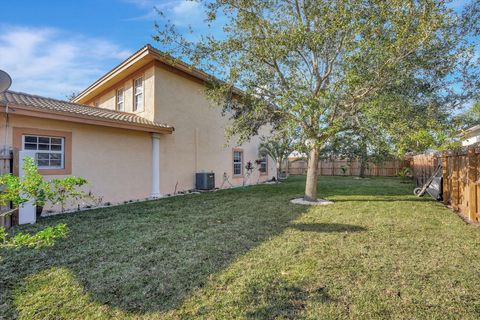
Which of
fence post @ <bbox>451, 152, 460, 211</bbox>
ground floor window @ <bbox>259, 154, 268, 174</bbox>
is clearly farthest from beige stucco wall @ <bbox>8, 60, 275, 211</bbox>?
fence post @ <bbox>451, 152, 460, 211</bbox>

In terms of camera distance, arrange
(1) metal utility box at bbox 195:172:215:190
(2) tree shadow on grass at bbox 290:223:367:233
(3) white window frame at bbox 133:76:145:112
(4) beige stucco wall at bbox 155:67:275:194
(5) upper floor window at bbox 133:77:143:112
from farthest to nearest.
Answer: (1) metal utility box at bbox 195:172:215:190 → (5) upper floor window at bbox 133:77:143:112 → (3) white window frame at bbox 133:76:145:112 → (4) beige stucco wall at bbox 155:67:275:194 → (2) tree shadow on grass at bbox 290:223:367:233

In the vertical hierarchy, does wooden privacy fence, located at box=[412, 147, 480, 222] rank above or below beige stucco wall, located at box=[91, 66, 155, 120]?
below

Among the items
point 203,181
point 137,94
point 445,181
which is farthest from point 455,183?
point 137,94

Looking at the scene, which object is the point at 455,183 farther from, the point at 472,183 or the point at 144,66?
the point at 144,66

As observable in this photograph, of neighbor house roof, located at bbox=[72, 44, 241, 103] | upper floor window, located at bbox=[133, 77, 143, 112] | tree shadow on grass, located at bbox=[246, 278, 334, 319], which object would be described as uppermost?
neighbor house roof, located at bbox=[72, 44, 241, 103]

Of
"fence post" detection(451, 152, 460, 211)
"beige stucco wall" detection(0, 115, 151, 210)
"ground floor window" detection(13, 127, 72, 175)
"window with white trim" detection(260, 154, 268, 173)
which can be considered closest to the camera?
"ground floor window" detection(13, 127, 72, 175)

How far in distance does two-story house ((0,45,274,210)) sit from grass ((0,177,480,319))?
2719mm

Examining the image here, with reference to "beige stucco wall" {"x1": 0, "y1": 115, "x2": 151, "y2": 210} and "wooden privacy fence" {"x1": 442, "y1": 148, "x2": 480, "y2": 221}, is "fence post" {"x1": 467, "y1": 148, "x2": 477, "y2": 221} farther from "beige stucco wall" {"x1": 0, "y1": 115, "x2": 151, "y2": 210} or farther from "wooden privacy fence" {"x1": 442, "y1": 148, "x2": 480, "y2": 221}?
"beige stucco wall" {"x1": 0, "y1": 115, "x2": 151, "y2": 210}

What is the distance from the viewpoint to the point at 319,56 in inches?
327

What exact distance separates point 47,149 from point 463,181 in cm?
1127

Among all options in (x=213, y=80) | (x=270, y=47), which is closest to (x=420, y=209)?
(x=270, y=47)

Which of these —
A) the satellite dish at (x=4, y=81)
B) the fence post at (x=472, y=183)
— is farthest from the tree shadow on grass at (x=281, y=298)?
the fence post at (x=472, y=183)

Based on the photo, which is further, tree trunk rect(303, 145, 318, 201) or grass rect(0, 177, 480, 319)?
tree trunk rect(303, 145, 318, 201)

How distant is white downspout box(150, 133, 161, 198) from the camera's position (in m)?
10.1
